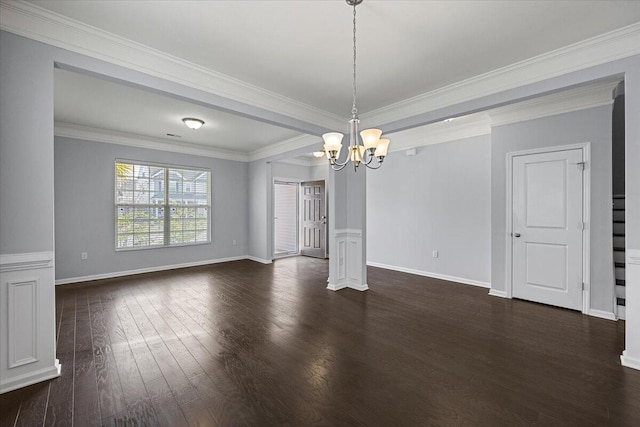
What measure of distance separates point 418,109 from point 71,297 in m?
5.42

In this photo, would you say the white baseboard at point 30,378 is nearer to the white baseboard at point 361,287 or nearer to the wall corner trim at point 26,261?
the wall corner trim at point 26,261

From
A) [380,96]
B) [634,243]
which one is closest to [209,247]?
[380,96]

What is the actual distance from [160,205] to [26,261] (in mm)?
4141

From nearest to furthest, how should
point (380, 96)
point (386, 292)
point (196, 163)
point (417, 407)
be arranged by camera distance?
point (417, 407) < point (380, 96) < point (386, 292) < point (196, 163)

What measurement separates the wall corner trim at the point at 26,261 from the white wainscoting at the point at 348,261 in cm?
334

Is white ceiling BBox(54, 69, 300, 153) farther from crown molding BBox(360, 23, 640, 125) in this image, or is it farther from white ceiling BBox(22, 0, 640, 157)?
crown molding BBox(360, 23, 640, 125)

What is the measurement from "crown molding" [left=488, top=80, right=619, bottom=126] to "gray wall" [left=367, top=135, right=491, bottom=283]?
0.59 m

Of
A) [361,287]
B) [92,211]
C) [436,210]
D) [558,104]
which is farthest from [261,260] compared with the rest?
[558,104]

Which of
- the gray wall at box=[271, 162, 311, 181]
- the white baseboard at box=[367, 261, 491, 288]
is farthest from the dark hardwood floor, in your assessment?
the gray wall at box=[271, 162, 311, 181]

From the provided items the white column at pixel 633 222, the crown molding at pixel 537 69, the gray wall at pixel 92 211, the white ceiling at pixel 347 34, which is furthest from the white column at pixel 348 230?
the gray wall at pixel 92 211

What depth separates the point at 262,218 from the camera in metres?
7.00

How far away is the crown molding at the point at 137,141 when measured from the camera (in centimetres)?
496

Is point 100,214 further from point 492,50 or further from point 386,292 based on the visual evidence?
point 492,50

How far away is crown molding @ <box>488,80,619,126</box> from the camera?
3.32 m
